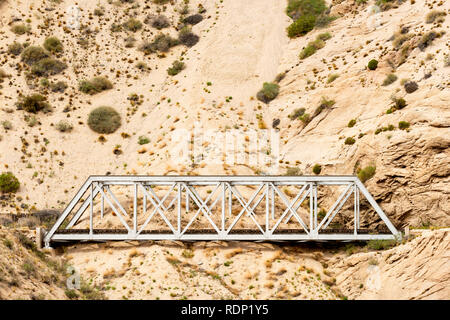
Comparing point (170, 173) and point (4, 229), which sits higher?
point (170, 173)

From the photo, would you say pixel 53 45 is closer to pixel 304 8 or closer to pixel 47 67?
pixel 47 67

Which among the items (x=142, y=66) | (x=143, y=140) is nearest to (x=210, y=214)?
(x=143, y=140)

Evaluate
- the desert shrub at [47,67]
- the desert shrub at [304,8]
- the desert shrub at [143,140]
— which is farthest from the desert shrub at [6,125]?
the desert shrub at [304,8]

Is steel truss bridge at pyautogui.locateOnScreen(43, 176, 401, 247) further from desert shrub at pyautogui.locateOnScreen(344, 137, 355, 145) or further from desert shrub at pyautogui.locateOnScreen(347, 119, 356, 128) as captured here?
desert shrub at pyautogui.locateOnScreen(347, 119, 356, 128)

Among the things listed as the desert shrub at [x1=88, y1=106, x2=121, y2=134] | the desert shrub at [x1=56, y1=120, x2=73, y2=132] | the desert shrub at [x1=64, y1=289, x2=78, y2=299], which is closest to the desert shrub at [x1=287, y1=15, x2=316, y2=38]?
the desert shrub at [x1=88, y1=106, x2=121, y2=134]

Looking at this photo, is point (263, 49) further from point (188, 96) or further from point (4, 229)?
point (4, 229)

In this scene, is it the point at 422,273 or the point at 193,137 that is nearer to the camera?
the point at 422,273
